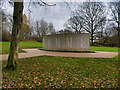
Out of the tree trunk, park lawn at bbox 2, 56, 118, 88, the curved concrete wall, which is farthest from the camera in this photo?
the curved concrete wall

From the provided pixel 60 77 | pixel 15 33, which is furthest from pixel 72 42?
pixel 15 33

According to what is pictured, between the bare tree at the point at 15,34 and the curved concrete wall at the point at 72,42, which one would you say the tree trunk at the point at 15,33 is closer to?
the bare tree at the point at 15,34

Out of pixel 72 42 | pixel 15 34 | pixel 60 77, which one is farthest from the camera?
pixel 72 42

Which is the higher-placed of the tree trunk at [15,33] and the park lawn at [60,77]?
the tree trunk at [15,33]

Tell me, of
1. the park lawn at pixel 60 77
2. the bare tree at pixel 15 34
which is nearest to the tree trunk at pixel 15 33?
the bare tree at pixel 15 34

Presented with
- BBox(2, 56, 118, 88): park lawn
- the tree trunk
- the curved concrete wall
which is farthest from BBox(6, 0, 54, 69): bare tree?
the curved concrete wall

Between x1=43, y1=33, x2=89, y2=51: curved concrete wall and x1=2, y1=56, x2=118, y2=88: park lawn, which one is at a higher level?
x1=43, y1=33, x2=89, y2=51: curved concrete wall

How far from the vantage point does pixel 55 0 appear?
6.06m

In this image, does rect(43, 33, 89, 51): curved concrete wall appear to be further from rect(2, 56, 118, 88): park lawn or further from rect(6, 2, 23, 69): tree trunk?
rect(6, 2, 23, 69): tree trunk

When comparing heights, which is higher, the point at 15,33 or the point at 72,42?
the point at 15,33

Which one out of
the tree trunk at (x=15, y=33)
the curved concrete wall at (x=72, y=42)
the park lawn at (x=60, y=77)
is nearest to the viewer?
the park lawn at (x=60, y=77)

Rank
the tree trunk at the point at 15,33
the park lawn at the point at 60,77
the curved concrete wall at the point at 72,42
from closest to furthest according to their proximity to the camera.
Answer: the park lawn at the point at 60,77 < the tree trunk at the point at 15,33 < the curved concrete wall at the point at 72,42

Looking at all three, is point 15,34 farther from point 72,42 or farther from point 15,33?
point 72,42

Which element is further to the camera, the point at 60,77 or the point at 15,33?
the point at 15,33
